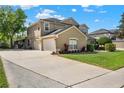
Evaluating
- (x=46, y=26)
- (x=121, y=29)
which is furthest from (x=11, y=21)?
(x=121, y=29)

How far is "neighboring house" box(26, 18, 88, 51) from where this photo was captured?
21408mm

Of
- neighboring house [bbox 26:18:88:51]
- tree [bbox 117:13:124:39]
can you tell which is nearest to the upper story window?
neighboring house [bbox 26:18:88:51]

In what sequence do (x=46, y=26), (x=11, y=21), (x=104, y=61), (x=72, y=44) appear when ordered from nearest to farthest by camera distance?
(x=104, y=61) < (x=72, y=44) < (x=46, y=26) < (x=11, y=21)

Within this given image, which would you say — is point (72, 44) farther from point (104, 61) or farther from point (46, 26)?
point (104, 61)

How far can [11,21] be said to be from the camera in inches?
1378

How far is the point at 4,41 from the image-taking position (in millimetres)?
39906

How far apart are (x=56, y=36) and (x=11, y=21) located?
1704 centimetres

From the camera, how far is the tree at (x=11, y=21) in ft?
115

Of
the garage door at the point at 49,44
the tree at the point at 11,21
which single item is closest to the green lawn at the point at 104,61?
the garage door at the point at 49,44

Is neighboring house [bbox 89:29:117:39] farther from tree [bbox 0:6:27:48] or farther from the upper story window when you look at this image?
the upper story window

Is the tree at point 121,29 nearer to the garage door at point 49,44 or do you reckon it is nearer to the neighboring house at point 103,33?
the neighboring house at point 103,33

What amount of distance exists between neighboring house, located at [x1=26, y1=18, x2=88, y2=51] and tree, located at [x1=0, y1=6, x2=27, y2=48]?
26.9 feet
